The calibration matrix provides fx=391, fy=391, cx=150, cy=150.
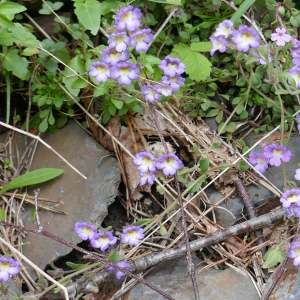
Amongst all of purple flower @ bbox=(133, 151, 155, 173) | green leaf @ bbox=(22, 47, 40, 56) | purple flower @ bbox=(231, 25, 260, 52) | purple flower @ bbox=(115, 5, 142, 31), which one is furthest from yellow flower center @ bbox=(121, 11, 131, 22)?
green leaf @ bbox=(22, 47, 40, 56)

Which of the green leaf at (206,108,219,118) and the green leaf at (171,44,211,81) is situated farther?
the green leaf at (206,108,219,118)

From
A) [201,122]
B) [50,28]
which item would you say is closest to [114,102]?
[201,122]

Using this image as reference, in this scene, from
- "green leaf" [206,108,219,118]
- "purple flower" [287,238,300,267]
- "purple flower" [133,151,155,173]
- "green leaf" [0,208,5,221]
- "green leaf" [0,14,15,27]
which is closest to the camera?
"purple flower" [287,238,300,267]

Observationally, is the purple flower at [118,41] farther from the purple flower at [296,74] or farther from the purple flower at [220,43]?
the purple flower at [296,74]

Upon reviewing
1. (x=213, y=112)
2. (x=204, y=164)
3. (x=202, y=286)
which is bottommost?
(x=202, y=286)

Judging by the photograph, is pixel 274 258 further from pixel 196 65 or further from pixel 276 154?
pixel 196 65

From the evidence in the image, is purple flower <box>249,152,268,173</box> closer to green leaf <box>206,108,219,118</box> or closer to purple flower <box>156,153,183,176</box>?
purple flower <box>156,153,183,176</box>

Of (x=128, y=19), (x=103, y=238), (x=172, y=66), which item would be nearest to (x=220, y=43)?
(x=172, y=66)
